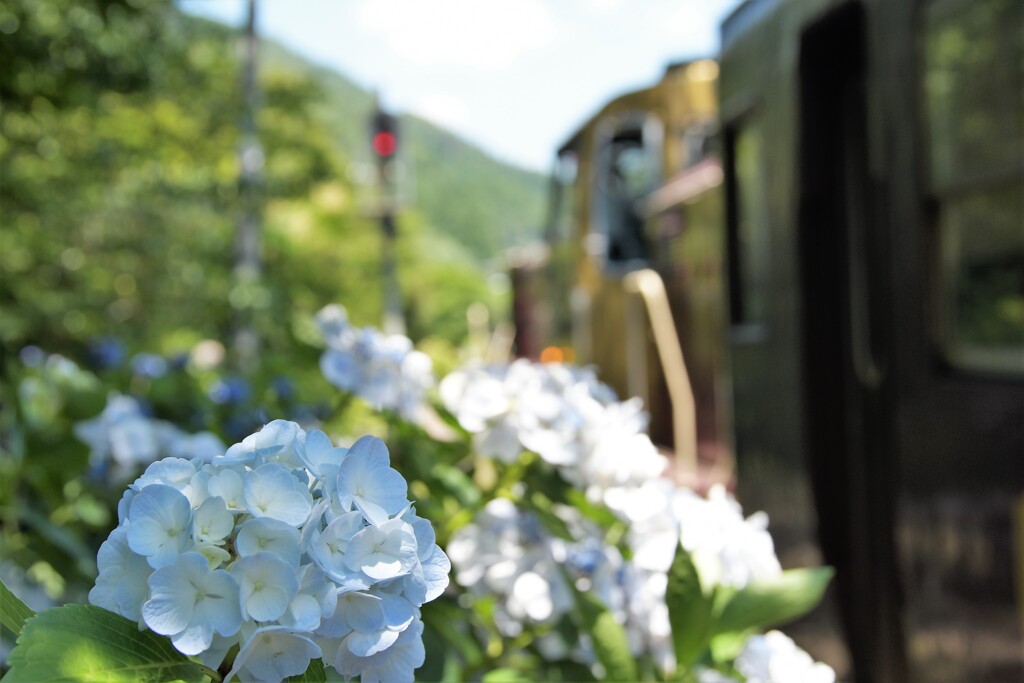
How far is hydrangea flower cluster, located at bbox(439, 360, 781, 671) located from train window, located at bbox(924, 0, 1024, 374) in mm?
1075

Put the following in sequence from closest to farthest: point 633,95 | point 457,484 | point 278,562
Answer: point 278,562 < point 457,484 < point 633,95

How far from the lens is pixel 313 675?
67cm

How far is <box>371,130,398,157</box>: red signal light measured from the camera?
13.0 meters

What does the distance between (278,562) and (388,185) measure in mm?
13552

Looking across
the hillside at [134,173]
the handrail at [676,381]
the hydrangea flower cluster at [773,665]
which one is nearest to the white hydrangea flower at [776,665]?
the hydrangea flower cluster at [773,665]

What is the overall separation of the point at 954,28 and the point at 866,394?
3.09ft

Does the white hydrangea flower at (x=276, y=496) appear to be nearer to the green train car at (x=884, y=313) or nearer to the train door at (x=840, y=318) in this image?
the green train car at (x=884, y=313)

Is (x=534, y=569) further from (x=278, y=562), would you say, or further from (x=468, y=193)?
(x=468, y=193)

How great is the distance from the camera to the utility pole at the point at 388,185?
42.9 feet

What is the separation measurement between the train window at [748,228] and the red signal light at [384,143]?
30.6ft

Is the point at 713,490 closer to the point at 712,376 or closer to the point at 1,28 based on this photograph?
the point at 1,28

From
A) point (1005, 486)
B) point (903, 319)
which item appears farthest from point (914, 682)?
point (903, 319)

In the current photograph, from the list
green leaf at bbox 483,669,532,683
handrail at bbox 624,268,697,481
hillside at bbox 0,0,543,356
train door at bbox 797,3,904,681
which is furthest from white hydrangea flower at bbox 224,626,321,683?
handrail at bbox 624,268,697,481

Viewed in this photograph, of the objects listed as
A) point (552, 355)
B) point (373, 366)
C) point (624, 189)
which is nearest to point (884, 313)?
point (373, 366)
